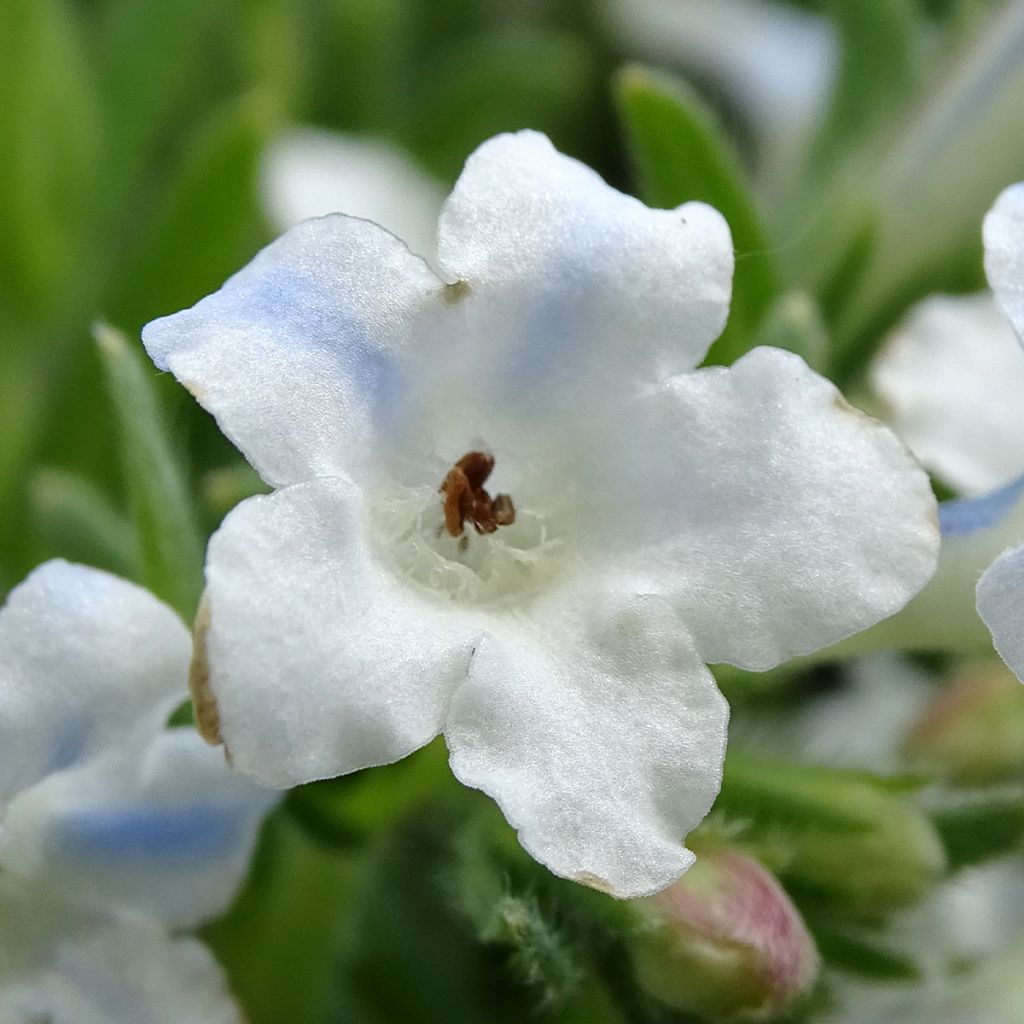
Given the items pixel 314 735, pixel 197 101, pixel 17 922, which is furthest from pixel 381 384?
pixel 197 101

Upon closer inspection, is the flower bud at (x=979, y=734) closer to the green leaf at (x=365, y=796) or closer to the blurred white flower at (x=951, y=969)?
the blurred white flower at (x=951, y=969)

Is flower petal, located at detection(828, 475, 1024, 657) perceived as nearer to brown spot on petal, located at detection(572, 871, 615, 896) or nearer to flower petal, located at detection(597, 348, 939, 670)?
flower petal, located at detection(597, 348, 939, 670)

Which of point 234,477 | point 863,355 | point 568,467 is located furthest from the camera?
point 863,355

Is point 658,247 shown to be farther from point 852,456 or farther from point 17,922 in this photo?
point 17,922

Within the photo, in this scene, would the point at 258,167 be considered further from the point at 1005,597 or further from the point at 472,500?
the point at 1005,597

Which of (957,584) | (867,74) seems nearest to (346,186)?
(867,74)
